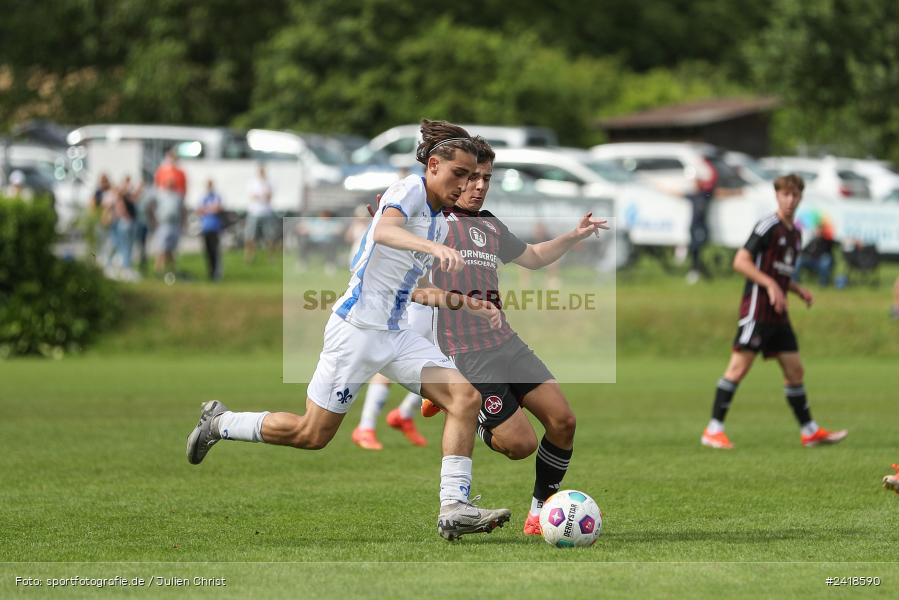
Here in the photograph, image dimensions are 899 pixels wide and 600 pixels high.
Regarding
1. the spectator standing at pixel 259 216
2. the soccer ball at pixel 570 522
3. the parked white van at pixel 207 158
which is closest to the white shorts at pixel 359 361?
the soccer ball at pixel 570 522

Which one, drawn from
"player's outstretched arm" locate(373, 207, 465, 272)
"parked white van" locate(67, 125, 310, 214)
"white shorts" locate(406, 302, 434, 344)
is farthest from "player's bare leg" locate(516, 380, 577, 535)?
"parked white van" locate(67, 125, 310, 214)

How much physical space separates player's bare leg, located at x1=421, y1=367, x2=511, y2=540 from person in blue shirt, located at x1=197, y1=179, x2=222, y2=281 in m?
19.2

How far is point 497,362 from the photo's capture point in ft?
26.5

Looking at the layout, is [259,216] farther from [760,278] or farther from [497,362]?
[497,362]

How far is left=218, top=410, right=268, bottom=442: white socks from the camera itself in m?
8.08

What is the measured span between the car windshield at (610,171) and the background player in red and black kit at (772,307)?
17.9 m

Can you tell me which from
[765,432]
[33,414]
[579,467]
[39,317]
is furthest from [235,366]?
[579,467]

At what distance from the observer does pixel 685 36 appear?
60.2 metres

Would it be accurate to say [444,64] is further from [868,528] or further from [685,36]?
[868,528]

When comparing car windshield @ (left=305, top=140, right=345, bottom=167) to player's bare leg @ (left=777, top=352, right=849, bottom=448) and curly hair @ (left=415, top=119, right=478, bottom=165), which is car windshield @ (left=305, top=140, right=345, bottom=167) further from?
curly hair @ (left=415, top=119, right=478, bottom=165)

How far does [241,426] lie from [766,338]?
5.63 m

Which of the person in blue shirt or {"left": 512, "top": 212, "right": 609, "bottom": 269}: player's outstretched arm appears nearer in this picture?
{"left": 512, "top": 212, "right": 609, "bottom": 269}: player's outstretched arm

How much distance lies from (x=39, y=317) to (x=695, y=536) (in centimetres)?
1754

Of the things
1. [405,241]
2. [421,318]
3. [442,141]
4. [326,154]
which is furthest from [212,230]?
[405,241]
